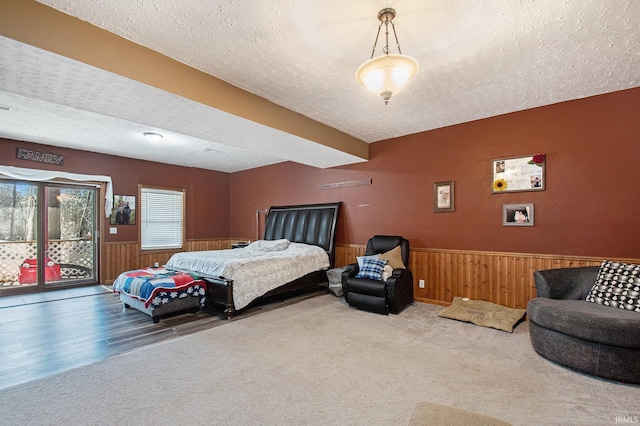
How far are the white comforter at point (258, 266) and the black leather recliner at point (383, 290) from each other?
86 cm

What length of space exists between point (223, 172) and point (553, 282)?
7.55m

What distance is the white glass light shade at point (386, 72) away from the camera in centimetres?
217

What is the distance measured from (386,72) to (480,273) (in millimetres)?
3411

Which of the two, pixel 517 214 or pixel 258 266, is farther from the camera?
pixel 258 266

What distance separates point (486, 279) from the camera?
14.3ft

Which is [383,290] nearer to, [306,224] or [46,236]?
[306,224]

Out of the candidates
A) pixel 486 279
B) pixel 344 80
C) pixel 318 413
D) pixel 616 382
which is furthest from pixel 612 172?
pixel 318 413

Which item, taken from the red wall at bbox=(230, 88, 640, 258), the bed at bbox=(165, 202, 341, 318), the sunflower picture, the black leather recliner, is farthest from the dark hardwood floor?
the sunflower picture

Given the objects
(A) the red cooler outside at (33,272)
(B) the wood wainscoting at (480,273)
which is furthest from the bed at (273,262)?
(A) the red cooler outside at (33,272)

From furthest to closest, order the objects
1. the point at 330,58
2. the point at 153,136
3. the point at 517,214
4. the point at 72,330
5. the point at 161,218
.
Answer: the point at 161,218, the point at 153,136, the point at 517,214, the point at 72,330, the point at 330,58

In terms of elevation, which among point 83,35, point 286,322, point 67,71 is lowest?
point 286,322

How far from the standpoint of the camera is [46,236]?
19.0 feet

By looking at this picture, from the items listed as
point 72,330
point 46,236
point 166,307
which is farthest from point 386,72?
point 46,236

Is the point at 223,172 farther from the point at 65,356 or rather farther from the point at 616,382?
the point at 616,382
